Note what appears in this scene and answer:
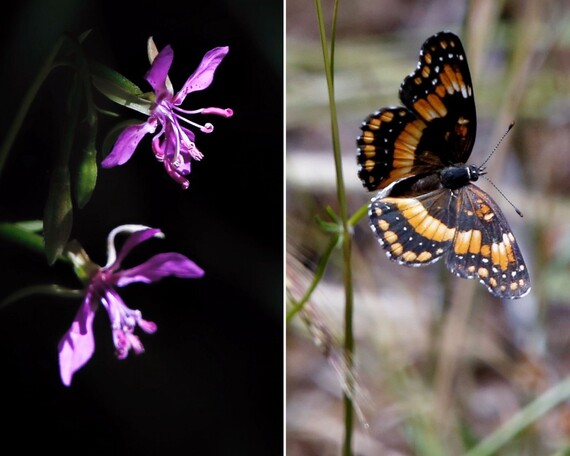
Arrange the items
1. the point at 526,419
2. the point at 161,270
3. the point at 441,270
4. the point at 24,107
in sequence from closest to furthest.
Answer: the point at 24,107, the point at 161,270, the point at 526,419, the point at 441,270

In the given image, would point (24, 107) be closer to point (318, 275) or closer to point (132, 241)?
point (132, 241)

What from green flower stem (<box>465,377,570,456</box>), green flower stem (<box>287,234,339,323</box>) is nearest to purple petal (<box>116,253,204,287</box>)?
green flower stem (<box>287,234,339,323</box>)

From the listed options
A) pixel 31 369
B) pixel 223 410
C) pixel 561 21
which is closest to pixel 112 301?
pixel 31 369

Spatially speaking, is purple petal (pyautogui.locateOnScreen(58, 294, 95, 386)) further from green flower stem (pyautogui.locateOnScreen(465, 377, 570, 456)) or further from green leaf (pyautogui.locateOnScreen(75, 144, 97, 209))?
green flower stem (pyautogui.locateOnScreen(465, 377, 570, 456))

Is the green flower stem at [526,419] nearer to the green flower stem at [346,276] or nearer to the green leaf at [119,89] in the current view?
the green flower stem at [346,276]

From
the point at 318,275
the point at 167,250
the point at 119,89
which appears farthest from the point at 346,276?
the point at 119,89

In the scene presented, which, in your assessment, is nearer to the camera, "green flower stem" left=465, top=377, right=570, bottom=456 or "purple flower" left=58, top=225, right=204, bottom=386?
"purple flower" left=58, top=225, right=204, bottom=386
